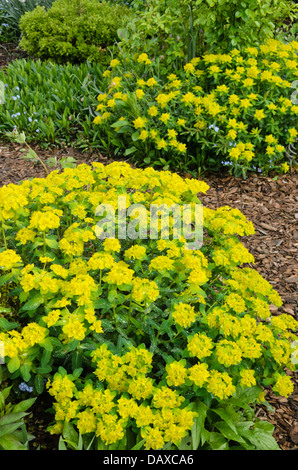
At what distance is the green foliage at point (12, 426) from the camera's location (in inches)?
72.7

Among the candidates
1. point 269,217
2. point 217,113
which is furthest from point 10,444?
point 217,113

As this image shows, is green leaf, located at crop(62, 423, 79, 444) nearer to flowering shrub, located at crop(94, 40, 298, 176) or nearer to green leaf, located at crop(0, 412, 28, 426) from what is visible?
green leaf, located at crop(0, 412, 28, 426)

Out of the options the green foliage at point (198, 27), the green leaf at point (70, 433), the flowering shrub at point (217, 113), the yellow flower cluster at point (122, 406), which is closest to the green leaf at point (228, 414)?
the yellow flower cluster at point (122, 406)

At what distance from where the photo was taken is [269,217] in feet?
13.3

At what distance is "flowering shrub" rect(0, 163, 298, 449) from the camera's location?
1875 millimetres

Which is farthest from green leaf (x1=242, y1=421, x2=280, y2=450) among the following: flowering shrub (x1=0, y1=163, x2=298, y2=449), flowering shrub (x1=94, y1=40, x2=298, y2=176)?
flowering shrub (x1=94, y1=40, x2=298, y2=176)

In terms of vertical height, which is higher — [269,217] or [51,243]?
[51,243]

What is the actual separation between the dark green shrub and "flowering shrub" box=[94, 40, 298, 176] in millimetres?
1852

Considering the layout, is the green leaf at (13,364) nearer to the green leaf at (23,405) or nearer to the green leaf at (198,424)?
the green leaf at (23,405)

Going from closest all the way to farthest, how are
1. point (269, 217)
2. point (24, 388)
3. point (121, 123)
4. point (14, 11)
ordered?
point (24, 388)
point (269, 217)
point (121, 123)
point (14, 11)

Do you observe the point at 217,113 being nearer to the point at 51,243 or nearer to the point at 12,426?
the point at 51,243

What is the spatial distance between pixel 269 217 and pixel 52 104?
279 centimetres

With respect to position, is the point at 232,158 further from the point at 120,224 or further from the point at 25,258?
the point at 25,258
